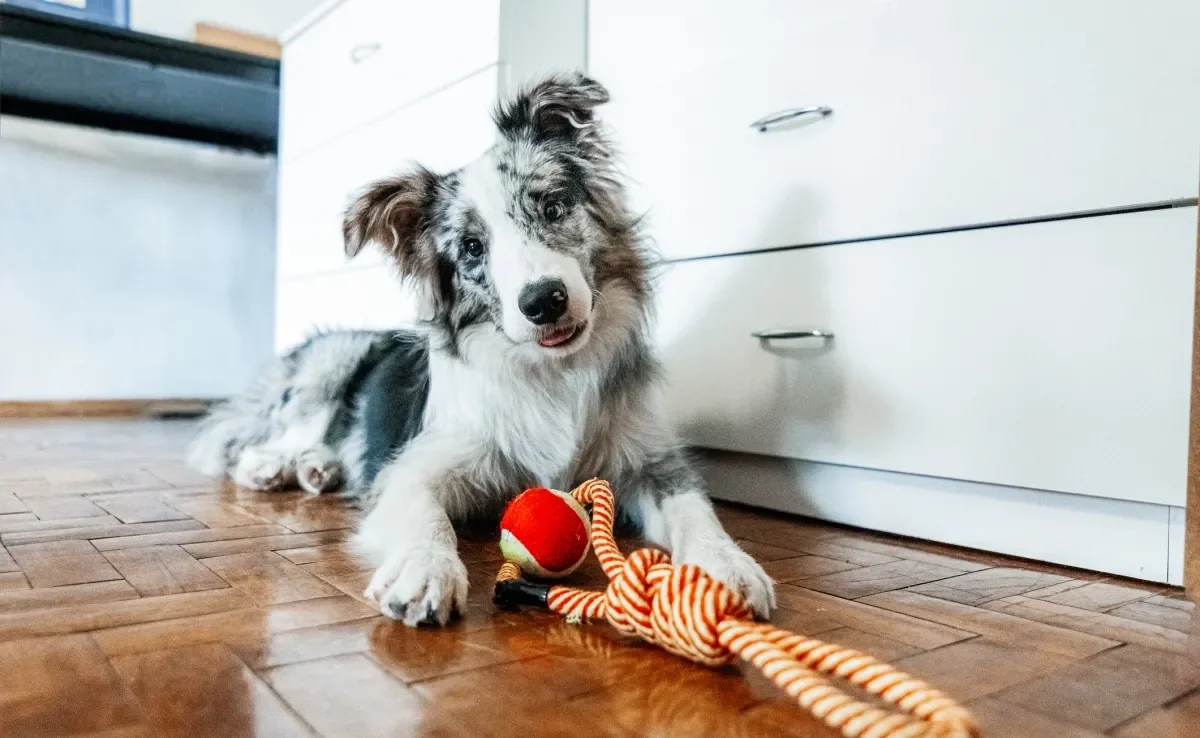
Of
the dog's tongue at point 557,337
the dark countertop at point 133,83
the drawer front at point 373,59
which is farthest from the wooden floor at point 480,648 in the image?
the dark countertop at point 133,83

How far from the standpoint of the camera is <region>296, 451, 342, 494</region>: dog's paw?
233cm

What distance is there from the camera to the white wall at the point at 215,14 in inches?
181

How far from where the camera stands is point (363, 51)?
2.97 m

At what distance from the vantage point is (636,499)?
177 cm

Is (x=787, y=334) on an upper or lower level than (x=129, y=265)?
lower

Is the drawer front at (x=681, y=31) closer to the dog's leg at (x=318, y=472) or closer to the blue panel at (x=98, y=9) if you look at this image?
the dog's leg at (x=318, y=472)

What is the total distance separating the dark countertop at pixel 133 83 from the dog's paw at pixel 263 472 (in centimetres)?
191

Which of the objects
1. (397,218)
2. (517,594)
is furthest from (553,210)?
(517,594)

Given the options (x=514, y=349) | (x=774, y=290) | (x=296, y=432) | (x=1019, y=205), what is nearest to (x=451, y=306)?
(x=514, y=349)

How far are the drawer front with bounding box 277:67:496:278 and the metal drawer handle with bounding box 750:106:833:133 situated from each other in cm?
75

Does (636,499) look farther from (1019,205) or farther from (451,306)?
(1019,205)

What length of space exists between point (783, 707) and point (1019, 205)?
108 centimetres

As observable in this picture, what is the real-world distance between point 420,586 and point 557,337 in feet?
2.06

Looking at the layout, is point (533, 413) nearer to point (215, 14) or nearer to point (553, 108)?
point (553, 108)
